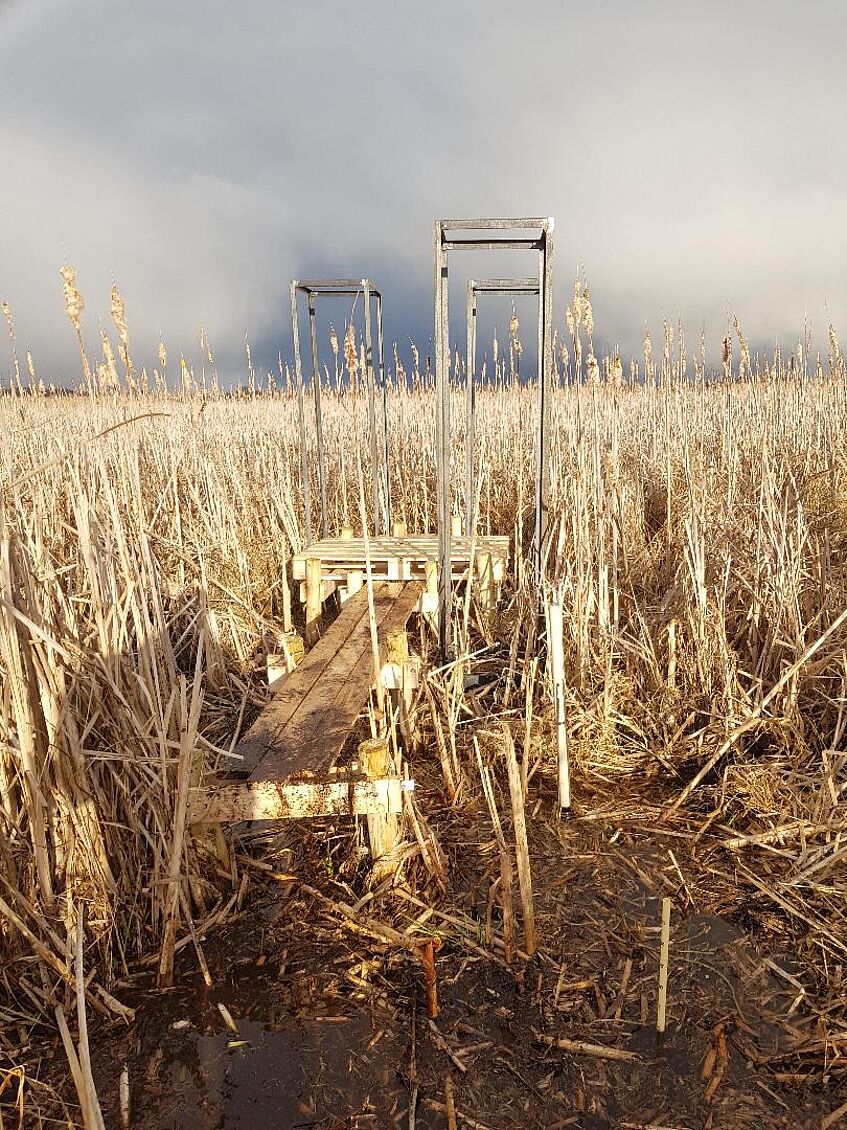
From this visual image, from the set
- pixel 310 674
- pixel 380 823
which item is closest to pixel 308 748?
pixel 380 823

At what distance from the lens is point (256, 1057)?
1.57 metres

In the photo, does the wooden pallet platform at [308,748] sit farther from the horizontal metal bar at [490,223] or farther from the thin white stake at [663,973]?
the horizontal metal bar at [490,223]

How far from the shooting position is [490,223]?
2.91 meters

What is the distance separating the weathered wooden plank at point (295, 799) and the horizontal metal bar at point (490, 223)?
7.20 ft

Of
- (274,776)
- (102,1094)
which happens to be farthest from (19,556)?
(102,1094)

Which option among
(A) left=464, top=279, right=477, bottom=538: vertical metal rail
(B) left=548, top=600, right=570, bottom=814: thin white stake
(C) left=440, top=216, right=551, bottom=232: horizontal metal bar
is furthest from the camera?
(A) left=464, top=279, right=477, bottom=538: vertical metal rail

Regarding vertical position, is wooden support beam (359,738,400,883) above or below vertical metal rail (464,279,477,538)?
below

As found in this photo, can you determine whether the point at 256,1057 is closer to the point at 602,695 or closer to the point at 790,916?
the point at 790,916

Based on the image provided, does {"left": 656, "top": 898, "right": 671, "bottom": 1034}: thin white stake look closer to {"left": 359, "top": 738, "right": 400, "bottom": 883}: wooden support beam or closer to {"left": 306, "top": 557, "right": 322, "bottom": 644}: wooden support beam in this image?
{"left": 359, "top": 738, "right": 400, "bottom": 883}: wooden support beam

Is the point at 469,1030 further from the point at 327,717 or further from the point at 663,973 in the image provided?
the point at 327,717

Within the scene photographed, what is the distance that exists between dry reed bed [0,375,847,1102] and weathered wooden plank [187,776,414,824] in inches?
4.6

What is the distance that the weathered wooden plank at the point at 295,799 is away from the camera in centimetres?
191

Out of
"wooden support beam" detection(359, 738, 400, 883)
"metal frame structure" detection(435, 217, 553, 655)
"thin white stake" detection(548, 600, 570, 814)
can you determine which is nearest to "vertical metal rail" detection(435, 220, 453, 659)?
"metal frame structure" detection(435, 217, 553, 655)

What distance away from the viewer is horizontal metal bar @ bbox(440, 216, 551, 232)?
2.91 meters
